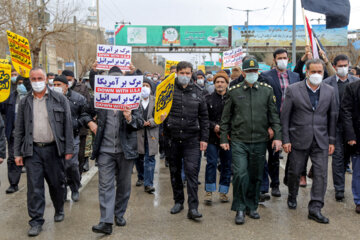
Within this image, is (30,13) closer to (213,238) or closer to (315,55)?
(315,55)

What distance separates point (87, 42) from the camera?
48.4m

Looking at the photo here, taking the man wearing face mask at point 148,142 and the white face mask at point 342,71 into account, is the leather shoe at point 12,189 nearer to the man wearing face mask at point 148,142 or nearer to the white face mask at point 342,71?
the man wearing face mask at point 148,142

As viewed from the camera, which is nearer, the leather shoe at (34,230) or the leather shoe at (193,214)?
the leather shoe at (34,230)

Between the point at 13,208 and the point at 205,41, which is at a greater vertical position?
the point at 205,41

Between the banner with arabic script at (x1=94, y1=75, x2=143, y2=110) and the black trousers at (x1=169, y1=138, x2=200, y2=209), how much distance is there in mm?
1021

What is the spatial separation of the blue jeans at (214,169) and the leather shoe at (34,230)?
8.02 feet

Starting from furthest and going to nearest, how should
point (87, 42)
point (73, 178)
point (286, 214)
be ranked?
1. point (87, 42)
2. point (73, 178)
3. point (286, 214)

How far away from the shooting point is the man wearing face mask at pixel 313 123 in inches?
211

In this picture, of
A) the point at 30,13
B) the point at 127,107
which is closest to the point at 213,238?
the point at 127,107

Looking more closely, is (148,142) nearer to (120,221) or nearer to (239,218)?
(120,221)

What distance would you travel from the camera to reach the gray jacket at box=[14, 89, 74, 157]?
4934 mm

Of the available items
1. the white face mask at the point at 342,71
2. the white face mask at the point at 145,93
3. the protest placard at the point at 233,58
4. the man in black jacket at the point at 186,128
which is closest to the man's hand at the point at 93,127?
the man in black jacket at the point at 186,128

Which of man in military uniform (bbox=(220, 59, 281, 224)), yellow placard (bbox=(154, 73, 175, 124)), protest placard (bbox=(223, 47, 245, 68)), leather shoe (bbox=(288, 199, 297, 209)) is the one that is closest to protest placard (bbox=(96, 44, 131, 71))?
yellow placard (bbox=(154, 73, 175, 124))

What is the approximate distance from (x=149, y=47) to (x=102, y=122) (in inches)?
1592
